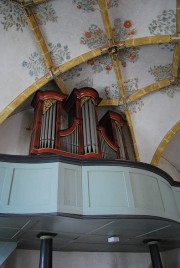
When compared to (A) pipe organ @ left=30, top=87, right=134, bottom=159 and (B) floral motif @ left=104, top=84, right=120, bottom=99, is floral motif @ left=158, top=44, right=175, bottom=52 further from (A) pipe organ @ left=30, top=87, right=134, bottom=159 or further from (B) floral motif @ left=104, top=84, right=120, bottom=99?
(A) pipe organ @ left=30, top=87, right=134, bottom=159

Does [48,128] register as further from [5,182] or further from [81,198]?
[81,198]


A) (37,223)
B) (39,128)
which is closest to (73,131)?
(39,128)

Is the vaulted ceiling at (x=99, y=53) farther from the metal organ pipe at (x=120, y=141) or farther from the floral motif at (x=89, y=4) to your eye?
the metal organ pipe at (x=120, y=141)

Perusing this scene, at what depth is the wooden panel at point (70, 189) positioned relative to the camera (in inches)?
166

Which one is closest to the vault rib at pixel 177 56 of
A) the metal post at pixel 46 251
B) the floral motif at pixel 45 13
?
the floral motif at pixel 45 13

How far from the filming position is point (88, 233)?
A: 17.6 feet

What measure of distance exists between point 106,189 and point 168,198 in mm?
1553

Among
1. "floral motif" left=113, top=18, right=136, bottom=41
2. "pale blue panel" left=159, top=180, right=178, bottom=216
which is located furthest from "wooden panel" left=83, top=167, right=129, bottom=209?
"floral motif" left=113, top=18, right=136, bottom=41

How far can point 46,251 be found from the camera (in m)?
5.01

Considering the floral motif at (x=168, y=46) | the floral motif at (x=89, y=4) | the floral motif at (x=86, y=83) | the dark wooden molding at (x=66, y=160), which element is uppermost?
the floral motif at (x=89, y=4)

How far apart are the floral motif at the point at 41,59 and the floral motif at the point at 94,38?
1.92ft

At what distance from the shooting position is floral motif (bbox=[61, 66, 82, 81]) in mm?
7527

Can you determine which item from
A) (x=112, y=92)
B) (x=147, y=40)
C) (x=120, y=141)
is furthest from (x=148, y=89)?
(x=120, y=141)

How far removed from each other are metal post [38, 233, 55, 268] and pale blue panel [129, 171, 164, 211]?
6.44 feet
